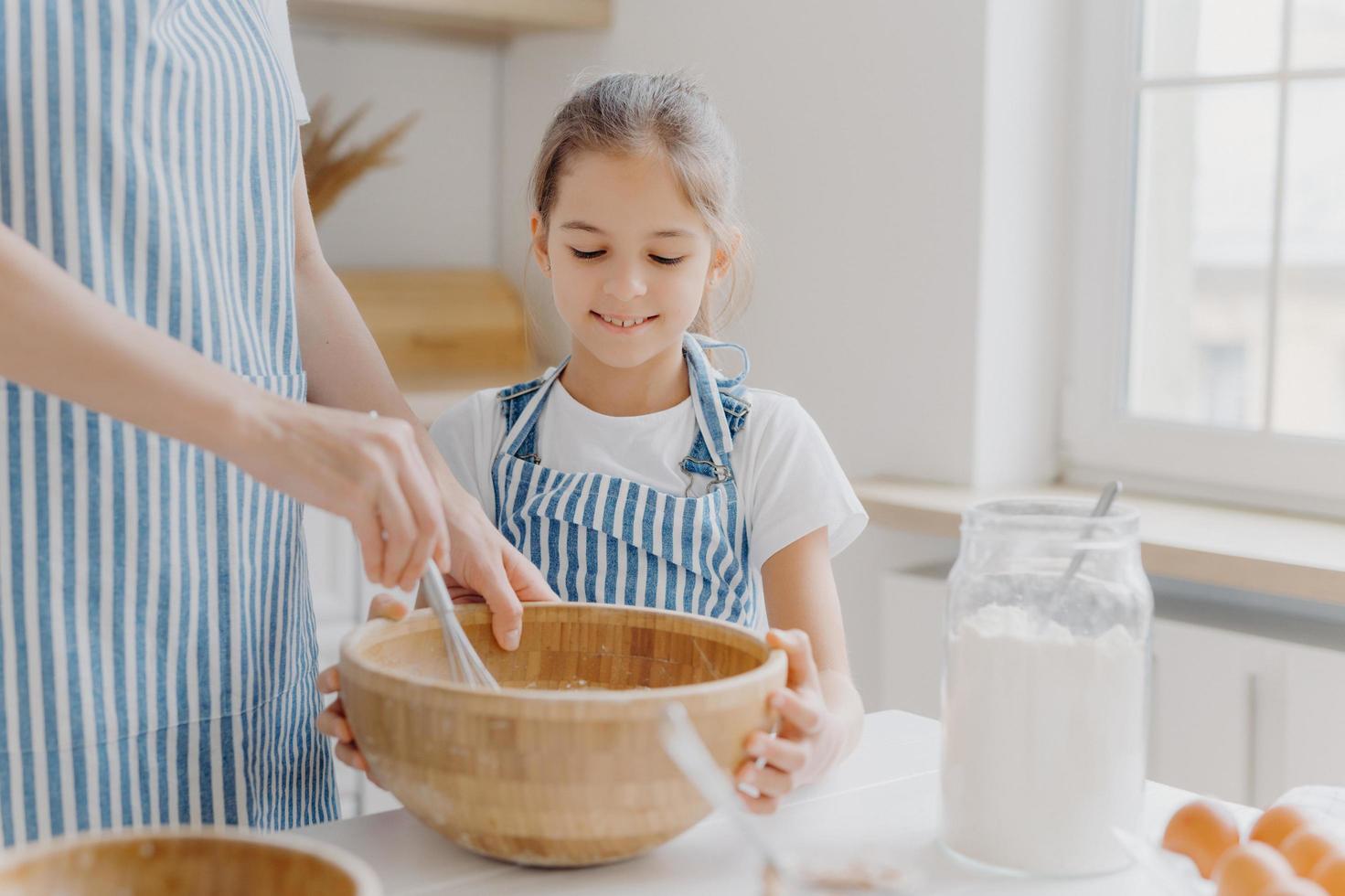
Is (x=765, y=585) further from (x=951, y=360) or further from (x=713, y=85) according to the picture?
(x=713, y=85)

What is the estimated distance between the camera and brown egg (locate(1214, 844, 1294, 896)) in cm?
69

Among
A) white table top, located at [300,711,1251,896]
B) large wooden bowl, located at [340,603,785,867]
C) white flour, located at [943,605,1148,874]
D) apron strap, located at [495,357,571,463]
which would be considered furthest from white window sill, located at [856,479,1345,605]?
large wooden bowl, located at [340,603,785,867]

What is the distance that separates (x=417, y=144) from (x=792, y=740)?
7.23 feet

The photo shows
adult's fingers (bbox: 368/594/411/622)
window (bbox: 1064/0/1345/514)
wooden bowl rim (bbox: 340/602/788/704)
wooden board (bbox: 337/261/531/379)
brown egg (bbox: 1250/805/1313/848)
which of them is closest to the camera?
wooden bowl rim (bbox: 340/602/788/704)

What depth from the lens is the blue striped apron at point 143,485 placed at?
2.76 ft

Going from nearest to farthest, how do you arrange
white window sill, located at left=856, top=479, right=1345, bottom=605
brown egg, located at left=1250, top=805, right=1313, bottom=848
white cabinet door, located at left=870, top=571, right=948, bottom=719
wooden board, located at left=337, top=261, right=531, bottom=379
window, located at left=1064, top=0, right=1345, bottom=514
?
1. brown egg, located at left=1250, top=805, right=1313, bottom=848
2. white window sill, located at left=856, top=479, right=1345, bottom=605
3. window, located at left=1064, top=0, right=1345, bottom=514
4. white cabinet door, located at left=870, top=571, right=948, bottom=719
5. wooden board, located at left=337, top=261, right=531, bottom=379

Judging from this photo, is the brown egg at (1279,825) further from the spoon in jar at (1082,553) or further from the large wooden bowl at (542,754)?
the large wooden bowl at (542,754)

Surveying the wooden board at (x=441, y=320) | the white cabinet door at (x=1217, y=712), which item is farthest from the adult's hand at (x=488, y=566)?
the wooden board at (x=441, y=320)

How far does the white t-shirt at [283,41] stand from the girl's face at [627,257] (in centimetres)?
23

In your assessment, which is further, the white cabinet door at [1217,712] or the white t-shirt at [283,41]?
the white cabinet door at [1217,712]

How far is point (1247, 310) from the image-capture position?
6.79ft

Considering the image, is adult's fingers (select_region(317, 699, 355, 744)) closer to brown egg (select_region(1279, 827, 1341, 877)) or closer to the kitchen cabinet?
brown egg (select_region(1279, 827, 1341, 877))

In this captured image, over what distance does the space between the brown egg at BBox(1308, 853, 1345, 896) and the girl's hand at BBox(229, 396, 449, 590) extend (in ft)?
1.59

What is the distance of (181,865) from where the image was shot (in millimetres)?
568
